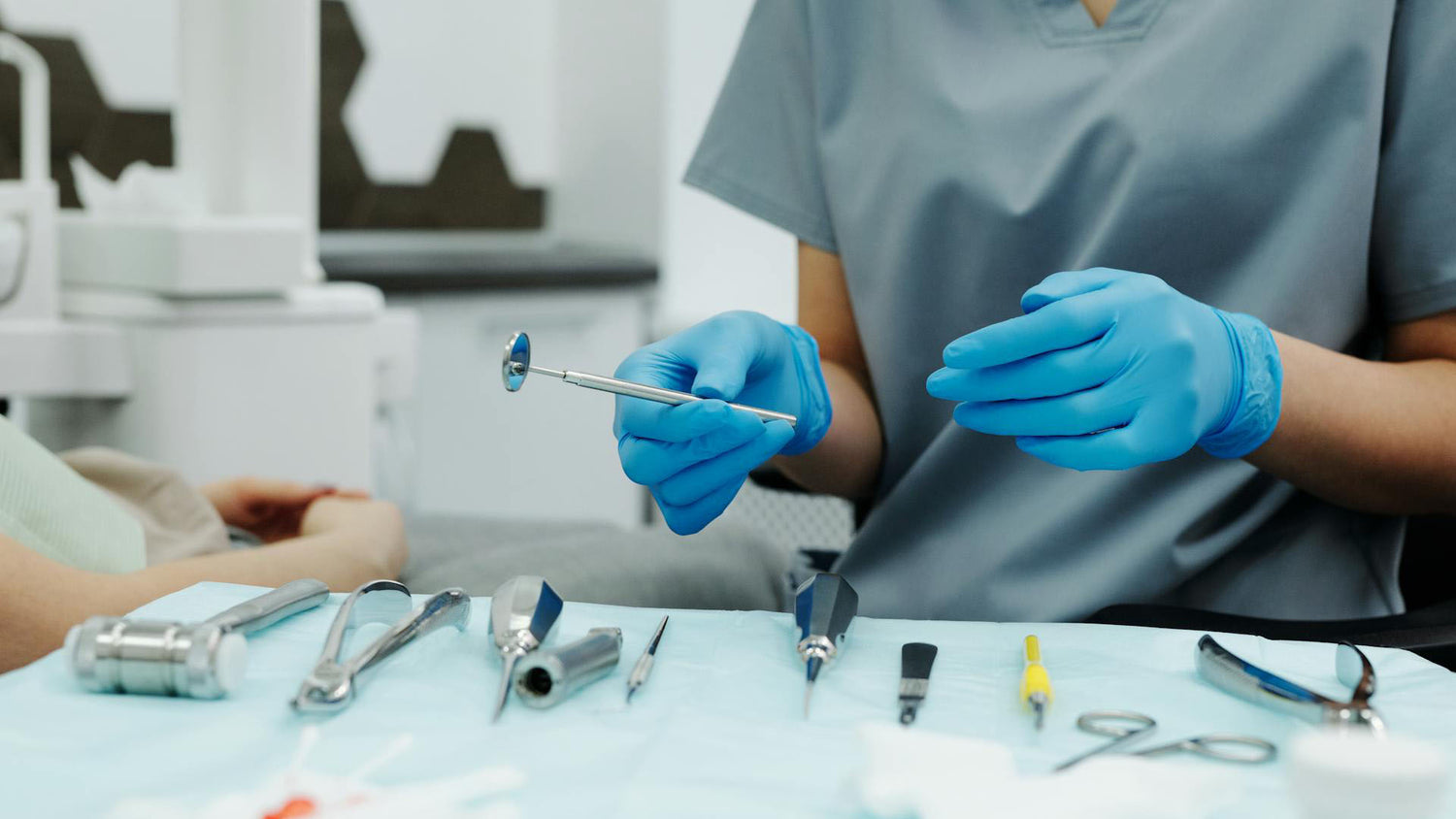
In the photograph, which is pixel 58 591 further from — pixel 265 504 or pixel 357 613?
pixel 265 504

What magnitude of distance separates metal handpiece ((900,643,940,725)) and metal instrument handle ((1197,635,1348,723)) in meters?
0.12

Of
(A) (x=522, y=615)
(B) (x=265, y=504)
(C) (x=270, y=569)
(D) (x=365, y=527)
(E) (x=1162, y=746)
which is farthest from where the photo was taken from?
(B) (x=265, y=504)

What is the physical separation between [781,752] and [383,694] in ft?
0.55

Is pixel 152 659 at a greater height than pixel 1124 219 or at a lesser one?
lesser

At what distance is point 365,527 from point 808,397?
1.07 feet

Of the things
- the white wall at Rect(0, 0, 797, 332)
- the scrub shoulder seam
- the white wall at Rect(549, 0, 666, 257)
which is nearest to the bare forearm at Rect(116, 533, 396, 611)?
the scrub shoulder seam

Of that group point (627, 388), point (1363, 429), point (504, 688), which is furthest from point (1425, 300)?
point (504, 688)

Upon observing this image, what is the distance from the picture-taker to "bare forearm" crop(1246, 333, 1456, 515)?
73 centimetres

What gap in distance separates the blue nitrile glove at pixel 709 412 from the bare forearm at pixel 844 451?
0.07 metres

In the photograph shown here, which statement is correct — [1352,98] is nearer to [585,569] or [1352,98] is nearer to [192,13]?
[585,569]

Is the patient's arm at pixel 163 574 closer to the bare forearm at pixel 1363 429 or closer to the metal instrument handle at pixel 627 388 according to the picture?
the metal instrument handle at pixel 627 388

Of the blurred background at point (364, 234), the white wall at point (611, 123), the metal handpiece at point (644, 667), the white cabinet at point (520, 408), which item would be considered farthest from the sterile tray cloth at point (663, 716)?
the white wall at point (611, 123)

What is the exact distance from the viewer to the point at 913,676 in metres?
0.53

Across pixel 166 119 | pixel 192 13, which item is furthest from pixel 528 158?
pixel 192 13
